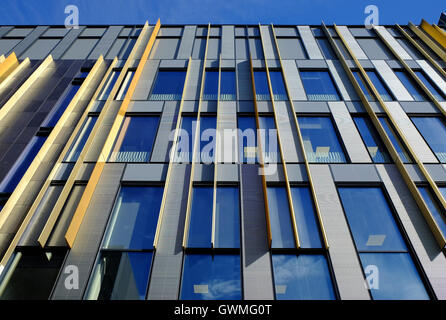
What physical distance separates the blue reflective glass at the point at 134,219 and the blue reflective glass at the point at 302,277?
422cm

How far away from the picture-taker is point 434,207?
32.9ft

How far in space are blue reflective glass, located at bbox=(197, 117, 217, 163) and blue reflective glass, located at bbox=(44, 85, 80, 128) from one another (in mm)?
6912

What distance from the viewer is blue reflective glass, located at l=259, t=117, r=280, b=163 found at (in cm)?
1180

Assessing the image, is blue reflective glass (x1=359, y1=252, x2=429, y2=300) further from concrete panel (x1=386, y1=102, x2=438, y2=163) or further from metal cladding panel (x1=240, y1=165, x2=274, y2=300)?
concrete panel (x1=386, y1=102, x2=438, y2=163)

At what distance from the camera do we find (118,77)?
1549 centimetres

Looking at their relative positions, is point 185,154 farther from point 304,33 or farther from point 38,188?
point 304,33

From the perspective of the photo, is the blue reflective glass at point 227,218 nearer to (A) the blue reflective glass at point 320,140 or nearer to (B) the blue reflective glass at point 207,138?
(B) the blue reflective glass at point 207,138

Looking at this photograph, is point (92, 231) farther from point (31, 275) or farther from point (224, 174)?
point (224, 174)

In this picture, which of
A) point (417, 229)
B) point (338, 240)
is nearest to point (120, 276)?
point (338, 240)

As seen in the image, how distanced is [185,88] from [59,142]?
6726 millimetres

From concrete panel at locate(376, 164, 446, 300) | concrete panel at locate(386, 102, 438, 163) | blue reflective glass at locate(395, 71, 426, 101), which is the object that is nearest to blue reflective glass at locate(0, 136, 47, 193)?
concrete panel at locate(376, 164, 446, 300)

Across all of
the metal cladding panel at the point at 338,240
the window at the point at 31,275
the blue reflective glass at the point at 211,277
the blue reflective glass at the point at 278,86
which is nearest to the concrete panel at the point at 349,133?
the metal cladding panel at the point at 338,240

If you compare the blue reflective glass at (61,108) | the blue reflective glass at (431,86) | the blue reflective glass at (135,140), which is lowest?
the blue reflective glass at (135,140)

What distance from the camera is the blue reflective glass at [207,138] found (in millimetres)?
11883
